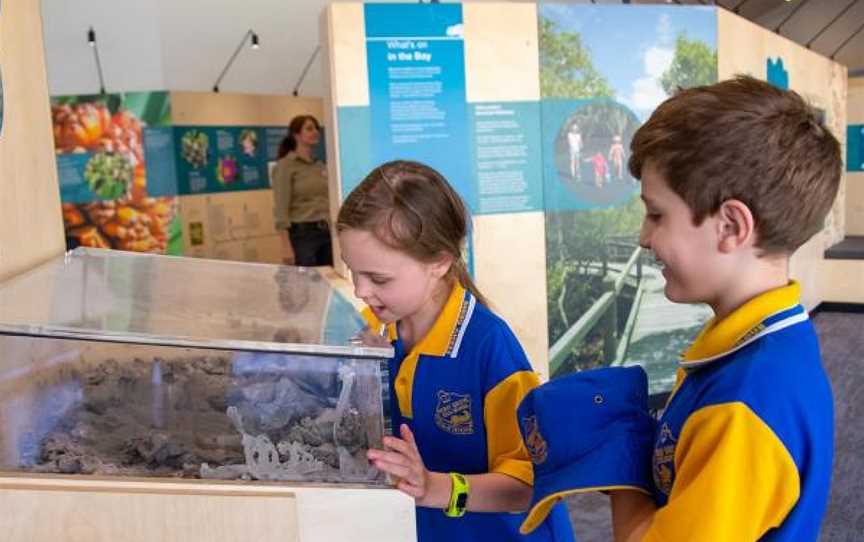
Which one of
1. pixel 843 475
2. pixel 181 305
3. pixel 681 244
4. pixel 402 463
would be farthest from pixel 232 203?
pixel 681 244

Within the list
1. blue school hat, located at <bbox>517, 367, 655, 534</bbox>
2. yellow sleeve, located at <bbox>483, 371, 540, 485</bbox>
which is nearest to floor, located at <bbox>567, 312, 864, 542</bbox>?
yellow sleeve, located at <bbox>483, 371, 540, 485</bbox>

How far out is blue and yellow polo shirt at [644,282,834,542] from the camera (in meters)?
0.90

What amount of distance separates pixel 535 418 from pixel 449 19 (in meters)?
2.94

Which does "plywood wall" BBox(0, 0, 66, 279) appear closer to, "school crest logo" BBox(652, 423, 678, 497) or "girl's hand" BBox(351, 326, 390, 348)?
"girl's hand" BBox(351, 326, 390, 348)

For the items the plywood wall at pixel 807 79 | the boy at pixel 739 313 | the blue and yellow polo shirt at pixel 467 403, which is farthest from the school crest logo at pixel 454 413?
the plywood wall at pixel 807 79

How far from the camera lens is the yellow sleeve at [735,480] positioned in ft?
2.94

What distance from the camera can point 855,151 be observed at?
8.30 meters

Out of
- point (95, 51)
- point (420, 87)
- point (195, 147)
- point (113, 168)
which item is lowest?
point (113, 168)

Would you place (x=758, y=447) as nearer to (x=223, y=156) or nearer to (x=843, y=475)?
(x=843, y=475)

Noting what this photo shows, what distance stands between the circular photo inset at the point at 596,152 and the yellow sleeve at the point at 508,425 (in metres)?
2.87

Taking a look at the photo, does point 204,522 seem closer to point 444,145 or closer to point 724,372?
point 724,372

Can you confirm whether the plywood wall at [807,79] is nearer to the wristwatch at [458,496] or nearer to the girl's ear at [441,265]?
the girl's ear at [441,265]

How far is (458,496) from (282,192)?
424 centimetres

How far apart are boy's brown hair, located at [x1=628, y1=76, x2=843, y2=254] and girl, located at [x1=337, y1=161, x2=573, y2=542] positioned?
51cm
